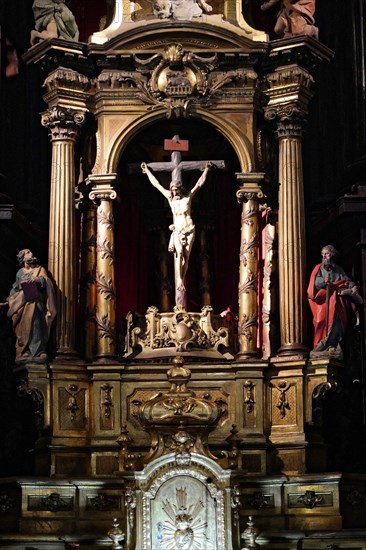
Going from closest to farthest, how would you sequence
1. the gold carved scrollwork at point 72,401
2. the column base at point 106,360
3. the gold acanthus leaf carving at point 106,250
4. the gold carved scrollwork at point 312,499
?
the gold carved scrollwork at point 312,499 → the gold carved scrollwork at point 72,401 → the column base at point 106,360 → the gold acanthus leaf carving at point 106,250

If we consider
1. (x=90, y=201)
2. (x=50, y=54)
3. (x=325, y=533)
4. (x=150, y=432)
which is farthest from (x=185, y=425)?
(x=50, y=54)

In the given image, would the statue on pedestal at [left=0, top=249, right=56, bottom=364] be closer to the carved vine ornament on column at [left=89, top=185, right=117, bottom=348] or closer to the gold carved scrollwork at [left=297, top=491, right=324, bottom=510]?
the carved vine ornament on column at [left=89, top=185, right=117, bottom=348]

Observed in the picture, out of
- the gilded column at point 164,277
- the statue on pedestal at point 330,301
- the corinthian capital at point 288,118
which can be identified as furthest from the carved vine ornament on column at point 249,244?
the gilded column at point 164,277

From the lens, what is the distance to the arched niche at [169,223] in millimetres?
25078

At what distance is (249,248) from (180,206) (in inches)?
43.1

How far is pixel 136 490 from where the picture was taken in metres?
22.0

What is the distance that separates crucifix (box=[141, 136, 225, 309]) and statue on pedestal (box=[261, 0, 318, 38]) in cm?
211

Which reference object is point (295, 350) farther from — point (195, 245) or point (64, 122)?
point (64, 122)

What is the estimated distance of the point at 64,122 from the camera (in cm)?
2444

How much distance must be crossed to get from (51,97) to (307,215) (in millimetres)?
4097

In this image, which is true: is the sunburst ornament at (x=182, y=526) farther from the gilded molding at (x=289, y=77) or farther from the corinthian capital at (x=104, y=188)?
the gilded molding at (x=289, y=77)

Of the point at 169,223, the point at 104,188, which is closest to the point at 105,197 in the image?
the point at 104,188

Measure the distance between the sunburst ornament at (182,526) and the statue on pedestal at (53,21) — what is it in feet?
22.5

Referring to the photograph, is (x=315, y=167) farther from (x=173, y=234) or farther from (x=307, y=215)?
(x=173, y=234)
